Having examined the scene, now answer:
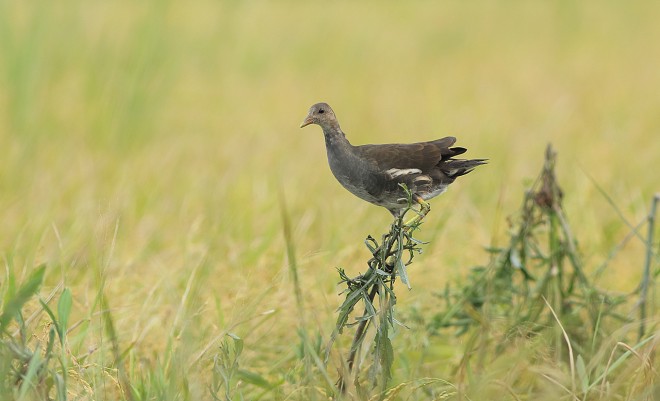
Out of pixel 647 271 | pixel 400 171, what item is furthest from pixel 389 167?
pixel 647 271

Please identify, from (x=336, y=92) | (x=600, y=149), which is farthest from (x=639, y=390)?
(x=336, y=92)

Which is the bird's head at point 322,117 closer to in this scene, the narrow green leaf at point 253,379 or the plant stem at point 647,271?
the narrow green leaf at point 253,379

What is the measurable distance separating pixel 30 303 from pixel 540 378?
1258 mm

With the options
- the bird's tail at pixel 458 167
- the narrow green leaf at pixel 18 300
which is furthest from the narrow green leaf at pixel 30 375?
the bird's tail at pixel 458 167

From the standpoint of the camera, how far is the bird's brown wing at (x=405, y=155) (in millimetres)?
1927

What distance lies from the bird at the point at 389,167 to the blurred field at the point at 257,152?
22cm

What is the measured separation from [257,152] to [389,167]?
10.9 ft

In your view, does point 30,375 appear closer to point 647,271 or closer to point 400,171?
point 400,171

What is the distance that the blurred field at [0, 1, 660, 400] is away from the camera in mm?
2639

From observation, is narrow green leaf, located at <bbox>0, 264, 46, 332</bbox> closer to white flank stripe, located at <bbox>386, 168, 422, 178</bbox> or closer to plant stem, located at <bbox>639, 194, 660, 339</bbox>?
white flank stripe, located at <bbox>386, 168, 422, 178</bbox>

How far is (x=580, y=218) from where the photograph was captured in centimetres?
404

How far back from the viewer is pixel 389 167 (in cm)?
192

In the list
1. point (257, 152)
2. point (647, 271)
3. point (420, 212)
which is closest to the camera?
point (420, 212)

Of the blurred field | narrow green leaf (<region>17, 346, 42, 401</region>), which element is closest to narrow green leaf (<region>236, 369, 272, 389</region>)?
the blurred field
